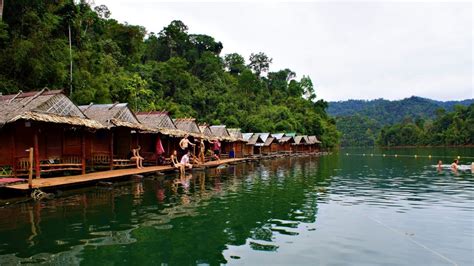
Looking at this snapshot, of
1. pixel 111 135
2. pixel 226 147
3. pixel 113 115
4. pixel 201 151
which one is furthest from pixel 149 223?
pixel 226 147

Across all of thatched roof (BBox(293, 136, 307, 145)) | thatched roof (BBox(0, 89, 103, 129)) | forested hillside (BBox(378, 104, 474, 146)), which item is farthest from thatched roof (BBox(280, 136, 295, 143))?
forested hillside (BBox(378, 104, 474, 146))

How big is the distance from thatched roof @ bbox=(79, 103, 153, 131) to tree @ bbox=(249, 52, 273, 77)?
280 ft

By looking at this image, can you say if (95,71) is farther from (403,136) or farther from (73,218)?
(403,136)

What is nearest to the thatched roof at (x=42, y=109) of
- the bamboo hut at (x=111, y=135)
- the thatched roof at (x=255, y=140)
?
the bamboo hut at (x=111, y=135)

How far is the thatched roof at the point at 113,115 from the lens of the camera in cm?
2056

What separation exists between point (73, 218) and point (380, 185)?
15353 mm

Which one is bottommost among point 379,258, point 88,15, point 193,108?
point 379,258

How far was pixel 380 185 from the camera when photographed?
67.2 feet

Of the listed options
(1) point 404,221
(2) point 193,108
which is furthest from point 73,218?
(2) point 193,108

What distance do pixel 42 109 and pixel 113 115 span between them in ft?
17.2

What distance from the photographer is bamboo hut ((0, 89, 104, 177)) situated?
15.5 metres

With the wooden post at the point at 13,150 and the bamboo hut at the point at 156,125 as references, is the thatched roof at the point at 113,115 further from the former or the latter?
the wooden post at the point at 13,150

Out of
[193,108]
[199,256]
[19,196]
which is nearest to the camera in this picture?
[199,256]

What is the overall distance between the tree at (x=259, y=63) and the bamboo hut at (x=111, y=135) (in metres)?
84.2
